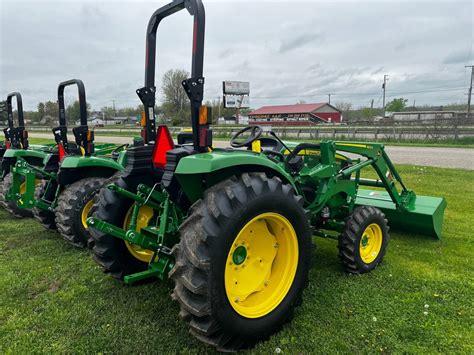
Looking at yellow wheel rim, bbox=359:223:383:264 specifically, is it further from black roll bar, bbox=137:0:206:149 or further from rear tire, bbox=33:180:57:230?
rear tire, bbox=33:180:57:230

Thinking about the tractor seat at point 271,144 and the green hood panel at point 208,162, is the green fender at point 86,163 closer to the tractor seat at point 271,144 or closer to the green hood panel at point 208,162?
the tractor seat at point 271,144

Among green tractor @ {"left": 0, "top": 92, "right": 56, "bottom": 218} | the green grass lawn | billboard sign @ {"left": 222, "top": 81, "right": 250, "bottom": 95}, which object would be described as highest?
billboard sign @ {"left": 222, "top": 81, "right": 250, "bottom": 95}

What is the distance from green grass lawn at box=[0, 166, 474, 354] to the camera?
8.79 ft

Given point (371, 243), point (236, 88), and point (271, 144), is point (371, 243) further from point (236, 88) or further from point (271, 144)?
point (236, 88)

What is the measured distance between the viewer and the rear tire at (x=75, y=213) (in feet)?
15.0

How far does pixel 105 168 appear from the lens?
5.12 meters

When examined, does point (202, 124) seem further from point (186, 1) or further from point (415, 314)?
point (415, 314)

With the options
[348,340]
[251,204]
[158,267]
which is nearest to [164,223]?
[158,267]

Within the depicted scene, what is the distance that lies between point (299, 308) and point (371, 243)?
142cm

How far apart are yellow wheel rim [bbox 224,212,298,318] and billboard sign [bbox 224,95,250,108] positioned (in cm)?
1373

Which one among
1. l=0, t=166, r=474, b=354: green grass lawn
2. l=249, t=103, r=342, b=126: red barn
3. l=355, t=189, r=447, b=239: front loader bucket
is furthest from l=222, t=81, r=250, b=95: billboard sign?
l=249, t=103, r=342, b=126: red barn

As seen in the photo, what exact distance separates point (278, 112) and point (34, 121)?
3856cm

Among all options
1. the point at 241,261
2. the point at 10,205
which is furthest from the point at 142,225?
the point at 10,205

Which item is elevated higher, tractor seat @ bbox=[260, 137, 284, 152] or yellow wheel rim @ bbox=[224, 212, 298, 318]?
tractor seat @ bbox=[260, 137, 284, 152]
